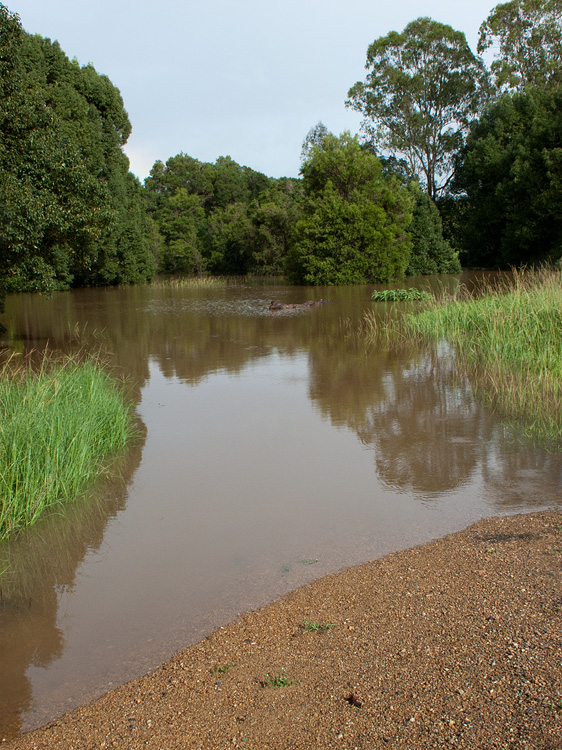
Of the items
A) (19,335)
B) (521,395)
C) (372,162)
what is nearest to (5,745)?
(521,395)

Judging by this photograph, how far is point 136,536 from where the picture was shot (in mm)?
5211

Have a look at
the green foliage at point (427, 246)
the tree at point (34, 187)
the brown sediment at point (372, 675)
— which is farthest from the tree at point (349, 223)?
the brown sediment at point (372, 675)

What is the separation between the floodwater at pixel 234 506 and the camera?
3783mm

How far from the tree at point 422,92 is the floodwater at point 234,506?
3933 centimetres

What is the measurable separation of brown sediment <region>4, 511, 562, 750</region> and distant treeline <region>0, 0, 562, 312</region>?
2132 centimetres

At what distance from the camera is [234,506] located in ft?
18.7

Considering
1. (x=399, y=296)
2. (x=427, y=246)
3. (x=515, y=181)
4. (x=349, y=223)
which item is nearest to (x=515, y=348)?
(x=399, y=296)

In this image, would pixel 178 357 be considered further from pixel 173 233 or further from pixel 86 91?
pixel 173 233

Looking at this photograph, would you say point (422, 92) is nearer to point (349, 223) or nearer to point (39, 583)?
point (349, 223)

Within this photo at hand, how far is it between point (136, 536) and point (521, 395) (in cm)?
545

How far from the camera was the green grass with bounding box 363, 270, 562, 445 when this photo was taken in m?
8.00

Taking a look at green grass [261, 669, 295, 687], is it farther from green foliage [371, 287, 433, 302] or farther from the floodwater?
green foliage [371, 287, 433, 302]

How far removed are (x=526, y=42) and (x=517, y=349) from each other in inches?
1585

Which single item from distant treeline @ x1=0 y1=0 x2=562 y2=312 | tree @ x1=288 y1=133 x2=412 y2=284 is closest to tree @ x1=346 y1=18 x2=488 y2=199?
distant treeline @ x1=0 y1=0 x2=562 y2=312
